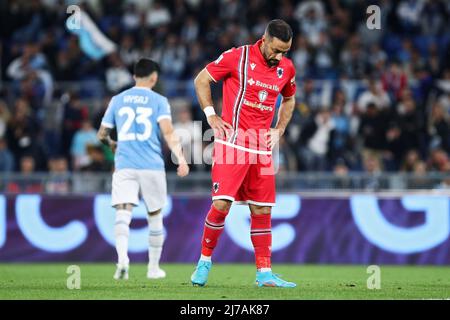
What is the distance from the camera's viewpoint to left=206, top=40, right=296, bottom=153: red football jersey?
9.68m

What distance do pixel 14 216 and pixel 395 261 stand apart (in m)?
5.83

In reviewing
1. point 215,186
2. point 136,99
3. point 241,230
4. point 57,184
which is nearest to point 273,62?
point 215,186

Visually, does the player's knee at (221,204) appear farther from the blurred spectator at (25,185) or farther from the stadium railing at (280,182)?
the blurred spectator at (25,185)

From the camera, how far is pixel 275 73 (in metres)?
9.79

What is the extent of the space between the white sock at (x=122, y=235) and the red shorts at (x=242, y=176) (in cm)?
148

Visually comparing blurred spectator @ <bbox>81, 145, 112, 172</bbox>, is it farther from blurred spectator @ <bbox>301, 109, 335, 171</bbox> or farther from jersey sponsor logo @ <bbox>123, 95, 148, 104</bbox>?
jersey sponsor logo @ <bbox>123, 95, 148, 104</bbox>

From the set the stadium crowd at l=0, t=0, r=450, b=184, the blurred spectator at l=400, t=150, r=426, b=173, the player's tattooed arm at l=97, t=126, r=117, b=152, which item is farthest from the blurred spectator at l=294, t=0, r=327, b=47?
the player's tattooed arm at l=97, t=126, r=117, b=152

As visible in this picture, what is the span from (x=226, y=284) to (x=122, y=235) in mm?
1293

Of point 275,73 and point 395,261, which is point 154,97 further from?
point 395,261

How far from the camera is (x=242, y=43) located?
20625 mm

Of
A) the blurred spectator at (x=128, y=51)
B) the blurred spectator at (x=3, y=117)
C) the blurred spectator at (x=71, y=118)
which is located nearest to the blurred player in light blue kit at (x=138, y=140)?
the blurred spectator at (x=71, y=118)

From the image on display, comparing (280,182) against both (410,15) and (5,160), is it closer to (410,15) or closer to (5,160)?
(5,160)

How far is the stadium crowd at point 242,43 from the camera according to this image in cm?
1788
